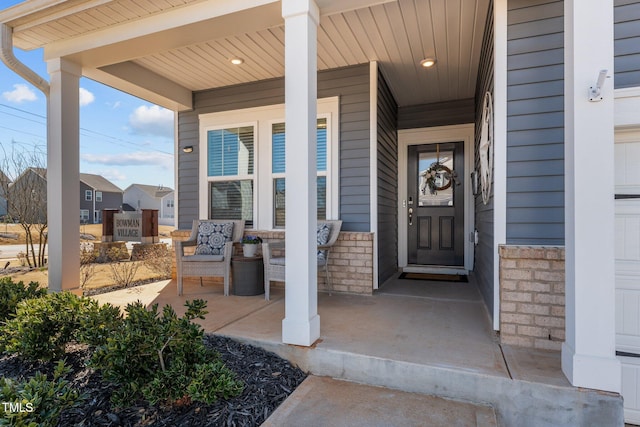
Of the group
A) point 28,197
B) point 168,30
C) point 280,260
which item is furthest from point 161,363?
point 28,197

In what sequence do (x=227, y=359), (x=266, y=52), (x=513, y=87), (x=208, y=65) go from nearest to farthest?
(x=227, y=359) < (x=513, y=87) < (x=266, y=52) < (x=208, y=65)

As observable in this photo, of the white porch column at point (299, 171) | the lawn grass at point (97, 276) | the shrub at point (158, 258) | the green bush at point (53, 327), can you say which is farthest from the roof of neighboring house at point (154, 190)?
the white porch column at point (299, 171)

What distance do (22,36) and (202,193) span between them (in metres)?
2.47

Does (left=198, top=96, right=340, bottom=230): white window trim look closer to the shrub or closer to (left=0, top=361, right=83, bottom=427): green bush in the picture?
the shrub

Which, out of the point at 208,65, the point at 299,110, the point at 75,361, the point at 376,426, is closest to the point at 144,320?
the point at 75,361

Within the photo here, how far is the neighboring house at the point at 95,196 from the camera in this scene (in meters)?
21.2

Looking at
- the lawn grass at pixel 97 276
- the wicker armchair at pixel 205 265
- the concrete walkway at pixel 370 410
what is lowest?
the concrete walkway at pixel 370 410

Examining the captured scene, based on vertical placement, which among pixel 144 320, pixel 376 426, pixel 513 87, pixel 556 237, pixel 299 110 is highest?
pixel 513 87

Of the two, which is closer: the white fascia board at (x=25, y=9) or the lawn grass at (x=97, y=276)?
the white fascia board at (x=25, y=9)

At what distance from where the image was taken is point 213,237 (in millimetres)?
4207

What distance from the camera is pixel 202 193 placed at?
4801 mm

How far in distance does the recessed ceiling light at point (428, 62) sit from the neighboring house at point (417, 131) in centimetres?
2

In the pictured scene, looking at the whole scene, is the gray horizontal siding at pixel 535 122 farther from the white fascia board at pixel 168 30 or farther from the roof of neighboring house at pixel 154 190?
the roof of neighboring house at pixel 154 190

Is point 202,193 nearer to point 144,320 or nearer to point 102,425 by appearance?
point 144,320
